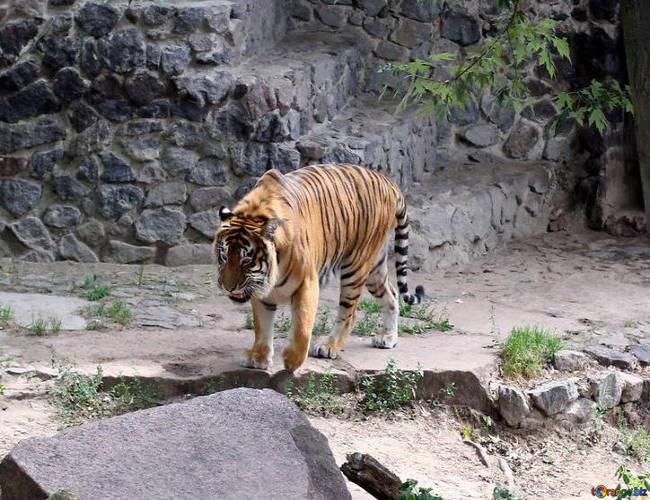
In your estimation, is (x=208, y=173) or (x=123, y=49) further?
(x=208, y=173)

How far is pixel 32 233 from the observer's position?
324 inches

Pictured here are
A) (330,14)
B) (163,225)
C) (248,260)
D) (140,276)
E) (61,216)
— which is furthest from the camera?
(330,14)

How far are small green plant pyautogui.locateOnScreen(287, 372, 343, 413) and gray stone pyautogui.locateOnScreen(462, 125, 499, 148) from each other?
5.32 m

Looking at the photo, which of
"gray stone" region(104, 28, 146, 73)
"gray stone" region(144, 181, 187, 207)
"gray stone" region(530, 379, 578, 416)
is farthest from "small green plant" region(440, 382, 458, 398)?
"gray stone" region(104, 28, 146, 73)

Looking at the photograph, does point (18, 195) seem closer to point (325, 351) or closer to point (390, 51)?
point (325, 351)

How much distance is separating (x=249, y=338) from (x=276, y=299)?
0.92 metres

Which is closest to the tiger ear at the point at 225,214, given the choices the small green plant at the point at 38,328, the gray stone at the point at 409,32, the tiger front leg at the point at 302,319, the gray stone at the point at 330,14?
the tiger front leg at the point at 302,319

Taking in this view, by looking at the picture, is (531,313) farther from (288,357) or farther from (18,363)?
(18,363)

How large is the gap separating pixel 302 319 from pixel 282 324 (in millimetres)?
1269

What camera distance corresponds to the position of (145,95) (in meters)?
8.25

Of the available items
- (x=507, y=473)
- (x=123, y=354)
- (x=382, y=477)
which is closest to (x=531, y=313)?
(x=507, y=473)

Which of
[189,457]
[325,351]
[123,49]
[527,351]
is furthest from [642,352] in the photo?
[123,49]

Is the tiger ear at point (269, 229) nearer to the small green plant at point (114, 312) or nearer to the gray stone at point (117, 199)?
the small green plant at point (114, 312)

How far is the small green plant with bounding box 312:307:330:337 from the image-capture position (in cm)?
693
